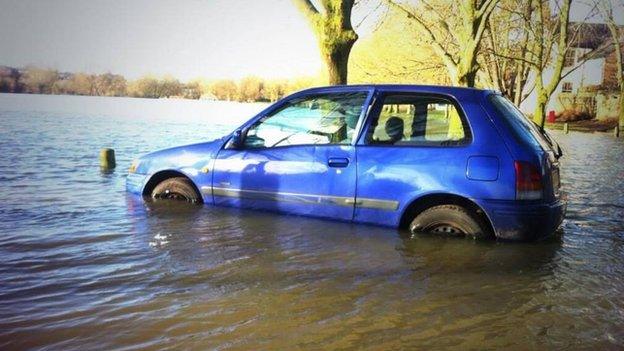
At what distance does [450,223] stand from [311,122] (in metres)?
1.89

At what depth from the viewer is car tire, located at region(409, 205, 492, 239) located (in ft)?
16.5

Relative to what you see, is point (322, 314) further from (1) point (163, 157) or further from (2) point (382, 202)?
(1) point (163, 157)

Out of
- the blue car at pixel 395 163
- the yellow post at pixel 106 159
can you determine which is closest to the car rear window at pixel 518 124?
the blue car at pixel 395 163

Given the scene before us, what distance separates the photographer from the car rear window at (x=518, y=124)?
199 inches

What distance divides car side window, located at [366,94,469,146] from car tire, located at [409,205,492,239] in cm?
65

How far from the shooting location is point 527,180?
4.79 meters

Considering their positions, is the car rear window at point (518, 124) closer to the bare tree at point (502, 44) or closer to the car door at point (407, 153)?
the car door at point (407, 153)

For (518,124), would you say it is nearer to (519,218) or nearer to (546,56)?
(519,218)

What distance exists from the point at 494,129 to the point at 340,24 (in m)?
6.75

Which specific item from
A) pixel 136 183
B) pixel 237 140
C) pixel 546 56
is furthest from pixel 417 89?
pixel 546 56

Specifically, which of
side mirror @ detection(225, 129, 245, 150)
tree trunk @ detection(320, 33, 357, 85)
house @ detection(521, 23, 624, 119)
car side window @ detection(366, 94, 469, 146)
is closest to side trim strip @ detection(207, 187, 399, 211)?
side mirror @ detection(225, 129, 245, 150)

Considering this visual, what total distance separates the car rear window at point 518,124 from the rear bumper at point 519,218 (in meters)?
0.62

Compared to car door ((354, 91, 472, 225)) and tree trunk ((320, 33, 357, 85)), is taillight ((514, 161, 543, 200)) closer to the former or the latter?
car door ((354, 91, 472, 225))

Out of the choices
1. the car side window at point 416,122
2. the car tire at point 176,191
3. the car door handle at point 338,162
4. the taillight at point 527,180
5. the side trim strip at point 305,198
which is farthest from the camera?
the car tire at point 176,191
